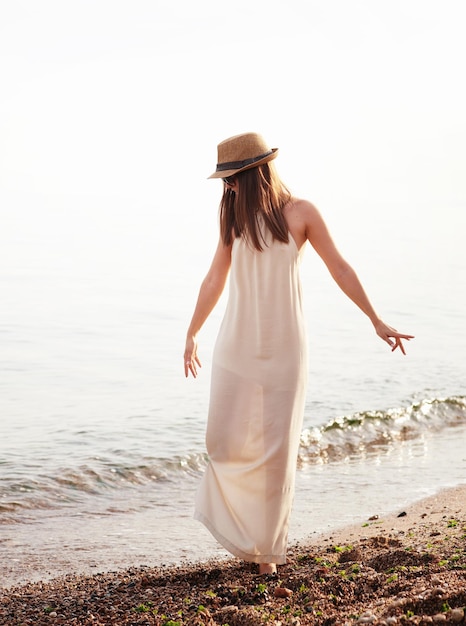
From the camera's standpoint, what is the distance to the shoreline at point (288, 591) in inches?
135

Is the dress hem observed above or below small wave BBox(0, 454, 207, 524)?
above

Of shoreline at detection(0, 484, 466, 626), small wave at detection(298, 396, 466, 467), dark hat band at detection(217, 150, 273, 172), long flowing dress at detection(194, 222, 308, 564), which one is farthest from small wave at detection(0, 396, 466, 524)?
dark hat band at detection(217, 150, 273, 172)

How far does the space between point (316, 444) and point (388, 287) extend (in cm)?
1443

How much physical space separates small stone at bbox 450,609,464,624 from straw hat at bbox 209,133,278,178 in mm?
2026

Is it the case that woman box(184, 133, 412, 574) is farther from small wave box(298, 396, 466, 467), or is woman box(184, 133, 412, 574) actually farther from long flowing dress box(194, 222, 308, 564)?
small wave box(298, 396, 466, 467)

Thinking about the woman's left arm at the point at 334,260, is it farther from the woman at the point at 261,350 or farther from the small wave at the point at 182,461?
the small wave at the point at 182,461

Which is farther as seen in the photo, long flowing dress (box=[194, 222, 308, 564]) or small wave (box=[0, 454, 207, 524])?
small wave (box=[0, 454, 207, 524])

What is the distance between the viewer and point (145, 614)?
3.65m

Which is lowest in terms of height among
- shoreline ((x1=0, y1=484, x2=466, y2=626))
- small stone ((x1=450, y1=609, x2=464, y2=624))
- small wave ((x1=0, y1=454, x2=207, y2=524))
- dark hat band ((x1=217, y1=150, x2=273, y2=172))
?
small wave ((x1=0, y1=454, x2=207, y2=524))

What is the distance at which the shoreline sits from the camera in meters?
3.42

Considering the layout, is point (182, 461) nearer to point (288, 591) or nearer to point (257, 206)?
point (288, 591)

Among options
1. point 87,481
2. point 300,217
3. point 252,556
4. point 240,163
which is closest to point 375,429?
point 87,481

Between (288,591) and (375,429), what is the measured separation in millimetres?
5060

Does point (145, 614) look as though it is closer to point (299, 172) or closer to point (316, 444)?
point (316, 444)
